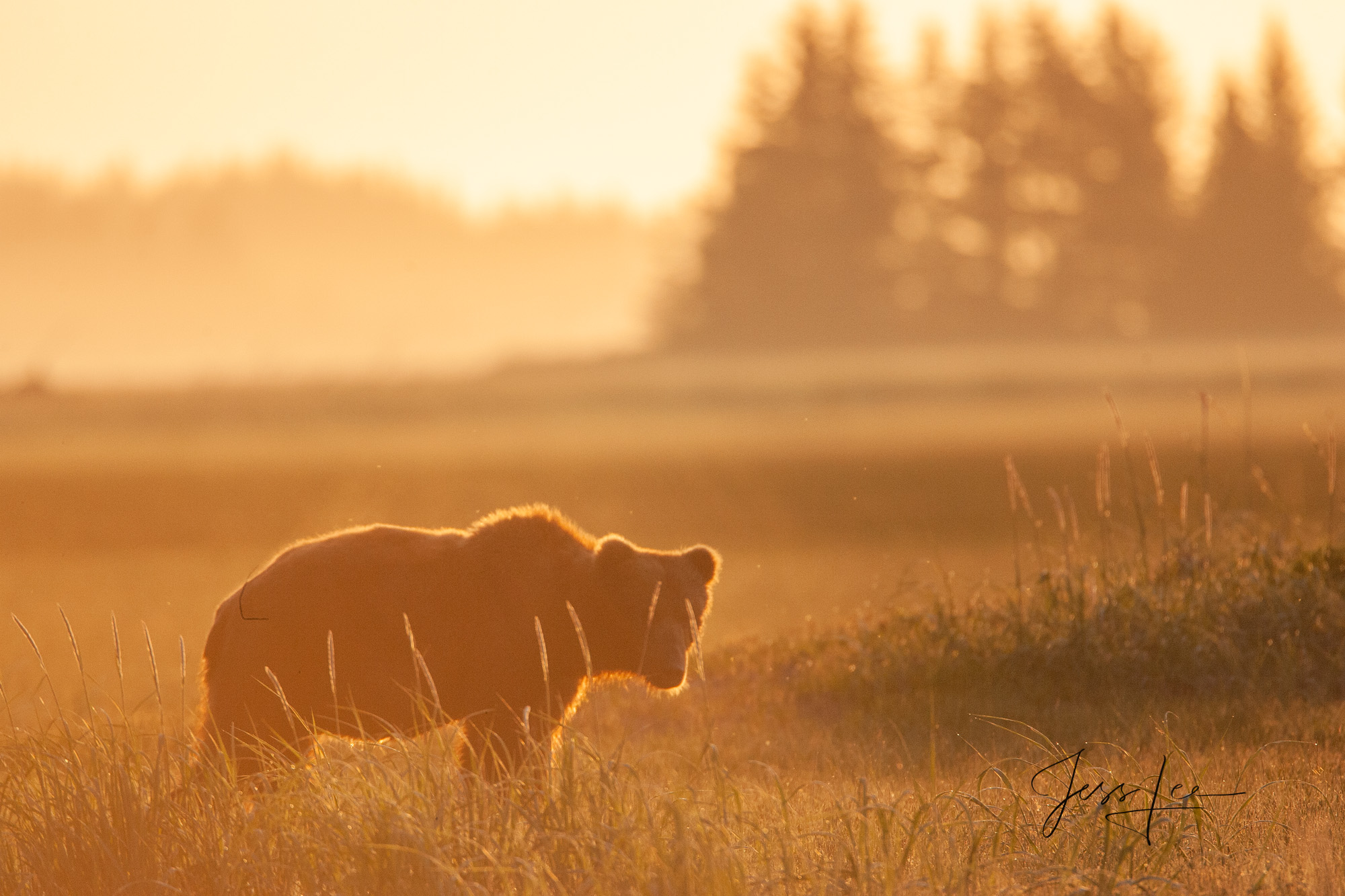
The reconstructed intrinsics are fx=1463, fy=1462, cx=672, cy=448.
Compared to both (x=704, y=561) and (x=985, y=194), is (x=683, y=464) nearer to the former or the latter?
(x=985, y=194)

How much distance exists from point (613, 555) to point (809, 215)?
4864cm

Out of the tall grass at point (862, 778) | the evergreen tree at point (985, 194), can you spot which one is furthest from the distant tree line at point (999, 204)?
the tall grass at point (862, 778)

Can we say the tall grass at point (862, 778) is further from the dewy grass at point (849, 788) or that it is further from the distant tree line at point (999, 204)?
the distant tree line at point (999, 204)

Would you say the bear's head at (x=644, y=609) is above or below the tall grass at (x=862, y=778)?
above

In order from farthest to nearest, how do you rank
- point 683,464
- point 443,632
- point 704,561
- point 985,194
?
point 985,194, point 683,464, point 704,561, point 443,632

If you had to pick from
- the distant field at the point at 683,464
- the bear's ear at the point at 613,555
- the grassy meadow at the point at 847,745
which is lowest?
the distant field at the point at 683,464

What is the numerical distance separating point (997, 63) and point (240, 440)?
3081 centimetres

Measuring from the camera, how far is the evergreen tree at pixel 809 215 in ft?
176

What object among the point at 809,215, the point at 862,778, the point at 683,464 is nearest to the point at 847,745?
the point at 862,778

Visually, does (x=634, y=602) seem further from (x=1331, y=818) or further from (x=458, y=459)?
(x=458, y=459)

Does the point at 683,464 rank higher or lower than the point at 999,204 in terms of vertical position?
lower

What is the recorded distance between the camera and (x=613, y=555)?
608cm
